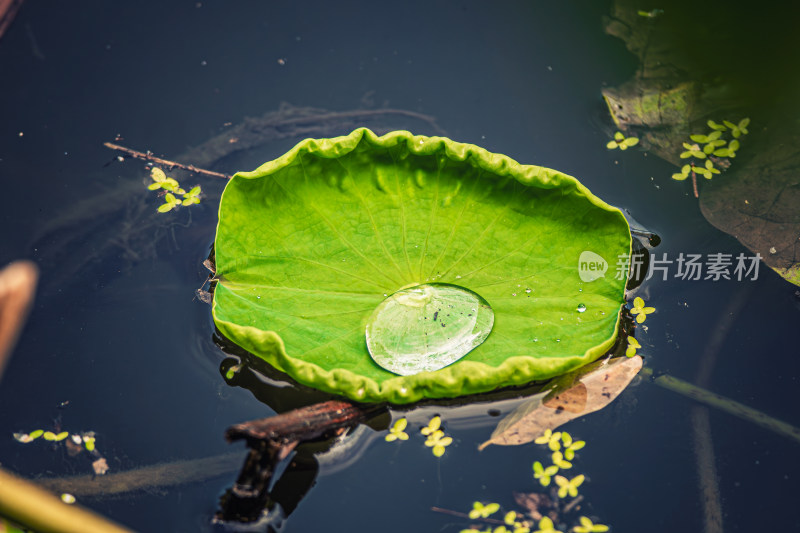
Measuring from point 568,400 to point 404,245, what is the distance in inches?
41.1

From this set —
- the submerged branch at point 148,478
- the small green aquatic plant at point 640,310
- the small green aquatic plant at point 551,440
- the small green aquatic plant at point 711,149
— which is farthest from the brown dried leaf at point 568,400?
the small green aquatic plant at point 711,149

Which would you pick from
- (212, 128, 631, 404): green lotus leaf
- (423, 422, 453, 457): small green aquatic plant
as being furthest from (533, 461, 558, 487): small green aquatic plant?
(212, 128, 631, 404): green lotus leaf

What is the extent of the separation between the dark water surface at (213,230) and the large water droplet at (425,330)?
34 centimetres

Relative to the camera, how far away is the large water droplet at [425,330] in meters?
2.75

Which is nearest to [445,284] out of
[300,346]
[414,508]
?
[300,346]

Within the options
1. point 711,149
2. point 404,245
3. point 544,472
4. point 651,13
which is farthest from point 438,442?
point 651,13

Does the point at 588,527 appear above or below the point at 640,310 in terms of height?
below

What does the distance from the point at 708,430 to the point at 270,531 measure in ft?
6.57

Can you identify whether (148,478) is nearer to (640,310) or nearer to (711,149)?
(640,310)

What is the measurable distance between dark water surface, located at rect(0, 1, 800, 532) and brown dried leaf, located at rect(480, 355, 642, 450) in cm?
8

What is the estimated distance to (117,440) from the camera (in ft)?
9.43

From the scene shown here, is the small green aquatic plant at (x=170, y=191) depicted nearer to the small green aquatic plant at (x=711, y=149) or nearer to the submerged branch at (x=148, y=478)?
the submerged branch at (x=148, y=478)

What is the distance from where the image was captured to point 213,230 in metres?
3.61

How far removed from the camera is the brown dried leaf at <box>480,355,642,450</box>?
2857mm
